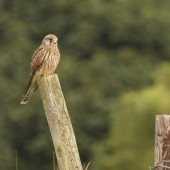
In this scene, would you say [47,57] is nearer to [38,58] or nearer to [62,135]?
[38,58]

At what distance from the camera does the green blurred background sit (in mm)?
21312

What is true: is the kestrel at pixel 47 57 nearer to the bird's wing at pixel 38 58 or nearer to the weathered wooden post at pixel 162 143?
the bird's wing at pixel 38 58

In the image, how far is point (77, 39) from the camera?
24.8 meters

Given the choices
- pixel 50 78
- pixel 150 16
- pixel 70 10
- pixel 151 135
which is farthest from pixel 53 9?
pixel 50 78

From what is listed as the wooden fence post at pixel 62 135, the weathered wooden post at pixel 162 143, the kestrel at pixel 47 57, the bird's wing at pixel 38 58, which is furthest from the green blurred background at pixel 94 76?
the weathered wooden post at pixel 162 143

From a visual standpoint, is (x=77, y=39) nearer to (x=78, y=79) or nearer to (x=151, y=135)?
(x=78, y=79)

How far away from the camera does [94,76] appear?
23844mm

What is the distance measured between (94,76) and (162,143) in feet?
63.6

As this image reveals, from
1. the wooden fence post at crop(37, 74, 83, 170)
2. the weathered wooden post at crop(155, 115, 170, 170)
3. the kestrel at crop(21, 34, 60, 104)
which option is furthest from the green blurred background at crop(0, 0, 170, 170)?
the weathered wooden post at crop(155, 115, 170, 170)

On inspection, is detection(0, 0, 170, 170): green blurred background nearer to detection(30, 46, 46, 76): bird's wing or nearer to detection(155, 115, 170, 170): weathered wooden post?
detection(30, 46, 46, 76): bird's wing

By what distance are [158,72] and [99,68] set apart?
1286mm

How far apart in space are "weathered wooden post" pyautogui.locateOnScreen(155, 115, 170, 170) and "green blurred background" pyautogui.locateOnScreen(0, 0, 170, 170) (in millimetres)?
14043

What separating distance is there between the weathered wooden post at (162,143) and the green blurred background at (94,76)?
14.0 meters

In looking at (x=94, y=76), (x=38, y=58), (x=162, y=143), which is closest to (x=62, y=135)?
(x=162, y=143)
